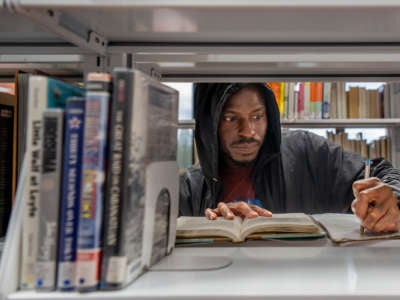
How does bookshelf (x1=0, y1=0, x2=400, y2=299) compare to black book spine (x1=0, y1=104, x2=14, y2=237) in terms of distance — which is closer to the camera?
bookshelf (x1=0, y1=0, x2=400, y2=299)

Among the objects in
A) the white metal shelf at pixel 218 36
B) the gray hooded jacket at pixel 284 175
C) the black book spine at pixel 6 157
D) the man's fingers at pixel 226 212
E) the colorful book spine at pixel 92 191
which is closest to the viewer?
the colorful book spine at pixel 92 191

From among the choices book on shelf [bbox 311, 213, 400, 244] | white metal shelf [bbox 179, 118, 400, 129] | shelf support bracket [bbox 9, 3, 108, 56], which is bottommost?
book on shelf [bbox 311, 213, 400, 244]

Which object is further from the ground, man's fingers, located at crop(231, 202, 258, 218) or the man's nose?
the man's nose

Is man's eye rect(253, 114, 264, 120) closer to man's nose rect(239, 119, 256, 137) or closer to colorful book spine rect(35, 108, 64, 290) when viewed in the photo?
man's nose rect(239, 119, 256, 137)

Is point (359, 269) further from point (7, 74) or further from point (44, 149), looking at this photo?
point (7, 74)

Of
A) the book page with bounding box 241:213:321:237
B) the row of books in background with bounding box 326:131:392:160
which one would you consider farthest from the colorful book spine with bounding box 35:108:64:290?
the row of books in background with bounding box 326:131:392:160

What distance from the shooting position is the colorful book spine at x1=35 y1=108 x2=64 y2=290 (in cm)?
42

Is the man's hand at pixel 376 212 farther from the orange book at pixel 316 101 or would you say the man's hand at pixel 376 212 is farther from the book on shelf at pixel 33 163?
the orange book at pixel 316 101

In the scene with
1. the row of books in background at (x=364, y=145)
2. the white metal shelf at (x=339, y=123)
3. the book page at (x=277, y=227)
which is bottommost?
the book page at (x=277, y=227)

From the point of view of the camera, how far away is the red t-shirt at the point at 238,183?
1769 millimetres

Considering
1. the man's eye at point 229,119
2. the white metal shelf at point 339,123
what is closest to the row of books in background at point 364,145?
the white metal shelf at point 339,123

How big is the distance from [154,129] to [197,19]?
20 cm

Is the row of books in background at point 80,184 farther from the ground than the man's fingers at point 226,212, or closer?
farther from the ground

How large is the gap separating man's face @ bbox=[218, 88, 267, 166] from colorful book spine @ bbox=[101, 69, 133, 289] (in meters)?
1.24
